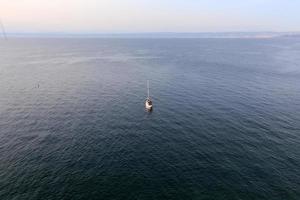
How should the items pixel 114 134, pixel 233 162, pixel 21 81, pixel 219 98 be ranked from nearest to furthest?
pixel 233 162 < pixel 114 134 < pixel 219 98 < pixel 21 81

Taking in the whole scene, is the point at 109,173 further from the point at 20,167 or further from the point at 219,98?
the point at 219,98

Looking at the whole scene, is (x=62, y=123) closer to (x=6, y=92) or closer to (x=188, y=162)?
(x=188, y=162)

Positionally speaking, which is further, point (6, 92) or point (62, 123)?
point (6, 92)

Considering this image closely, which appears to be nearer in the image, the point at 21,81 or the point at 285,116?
the point at 285,116

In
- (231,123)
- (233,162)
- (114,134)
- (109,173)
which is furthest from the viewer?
(231,123)

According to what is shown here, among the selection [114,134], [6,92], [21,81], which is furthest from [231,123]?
[21,81]

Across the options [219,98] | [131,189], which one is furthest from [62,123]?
[219,98]
